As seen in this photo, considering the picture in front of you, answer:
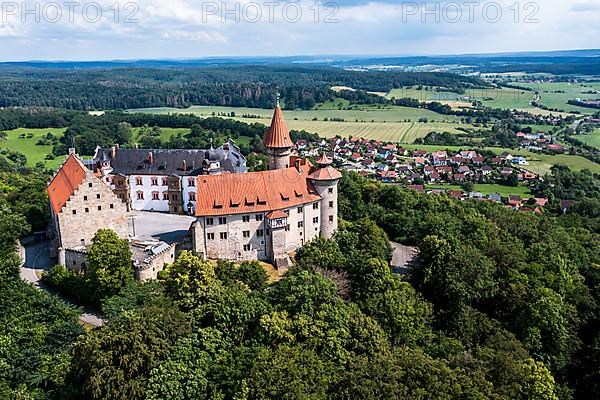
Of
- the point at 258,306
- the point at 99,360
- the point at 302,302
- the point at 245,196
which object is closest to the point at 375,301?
the point at 302,302

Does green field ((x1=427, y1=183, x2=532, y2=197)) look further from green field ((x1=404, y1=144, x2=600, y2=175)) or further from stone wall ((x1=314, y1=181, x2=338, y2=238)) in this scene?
stone wall ((x1=314, y1=181, x2=338, y2=238))

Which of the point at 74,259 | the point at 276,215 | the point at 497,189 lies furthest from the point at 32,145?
the point at 497,189

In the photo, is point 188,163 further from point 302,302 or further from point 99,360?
point 99,360

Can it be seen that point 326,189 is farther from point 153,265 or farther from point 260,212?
point 153,265

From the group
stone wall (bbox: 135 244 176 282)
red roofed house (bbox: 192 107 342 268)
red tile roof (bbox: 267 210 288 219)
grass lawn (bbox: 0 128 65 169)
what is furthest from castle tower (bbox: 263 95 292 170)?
grass lawn (bbox: 0 128 65 169)

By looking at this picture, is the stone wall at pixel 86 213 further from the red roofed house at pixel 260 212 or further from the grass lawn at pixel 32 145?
the grass lawn at pixel 32 145

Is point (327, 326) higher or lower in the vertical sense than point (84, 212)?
lower
